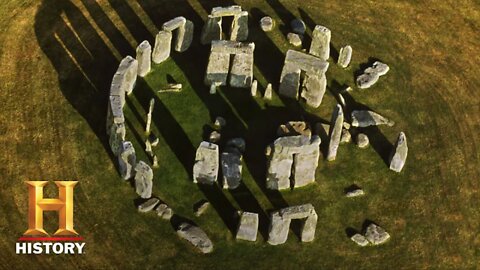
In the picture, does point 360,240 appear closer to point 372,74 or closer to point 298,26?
point 372,74

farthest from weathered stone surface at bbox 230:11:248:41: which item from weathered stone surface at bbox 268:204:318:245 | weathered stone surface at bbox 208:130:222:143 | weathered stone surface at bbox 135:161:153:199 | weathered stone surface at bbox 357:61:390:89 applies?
weathered stone surface at bbox 268:204:318:245

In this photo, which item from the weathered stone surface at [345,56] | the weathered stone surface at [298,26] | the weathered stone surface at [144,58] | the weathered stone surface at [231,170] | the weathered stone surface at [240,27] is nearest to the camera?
the weathered stone surface at [231,170]

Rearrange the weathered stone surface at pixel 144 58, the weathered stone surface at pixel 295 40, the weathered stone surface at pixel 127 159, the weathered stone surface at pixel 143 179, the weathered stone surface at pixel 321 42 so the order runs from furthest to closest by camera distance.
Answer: the weathered stone surface at pixel 295 40 < the weathered stone surface at pixel 321 42 < the weathered stone surface at pixel 144 58 < the weathered stone surface at pixel 127 159 < the weathered stone surface at pixel 143 179

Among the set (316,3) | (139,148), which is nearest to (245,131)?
(139,148)

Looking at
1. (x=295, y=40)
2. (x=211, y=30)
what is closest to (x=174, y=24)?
(x=211, y=30)

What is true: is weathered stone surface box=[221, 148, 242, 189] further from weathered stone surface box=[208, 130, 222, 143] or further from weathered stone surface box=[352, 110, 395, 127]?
weathered stone surface box=[352, 110, 395, 127]

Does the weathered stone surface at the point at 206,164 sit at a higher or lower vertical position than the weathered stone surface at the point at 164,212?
higher

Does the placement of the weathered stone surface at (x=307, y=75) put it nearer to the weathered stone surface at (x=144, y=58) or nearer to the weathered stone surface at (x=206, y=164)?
the weathered stone surface at (x=206, y=164)

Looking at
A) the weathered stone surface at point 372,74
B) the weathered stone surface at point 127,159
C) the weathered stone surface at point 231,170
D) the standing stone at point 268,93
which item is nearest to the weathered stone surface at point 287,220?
the weathered stone surface at point 231,170
